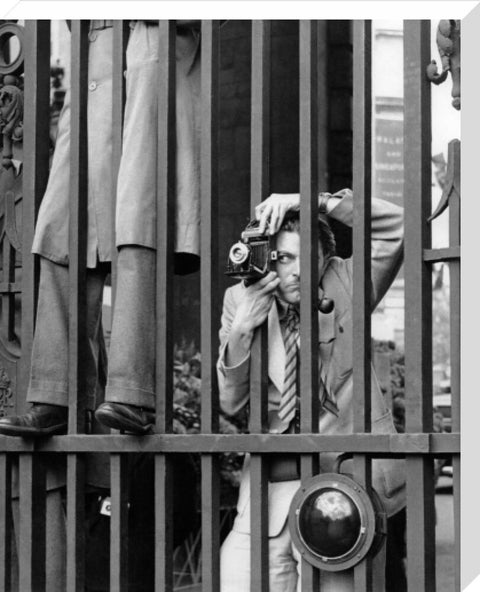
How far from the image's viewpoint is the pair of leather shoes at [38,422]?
13.9 feet

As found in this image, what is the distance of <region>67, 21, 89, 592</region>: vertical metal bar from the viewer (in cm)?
423

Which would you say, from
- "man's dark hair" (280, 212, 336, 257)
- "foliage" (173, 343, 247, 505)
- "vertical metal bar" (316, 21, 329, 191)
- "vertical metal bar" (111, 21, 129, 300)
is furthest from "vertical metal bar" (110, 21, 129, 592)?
"vertical metal bar" (316, 21, 329, 191)

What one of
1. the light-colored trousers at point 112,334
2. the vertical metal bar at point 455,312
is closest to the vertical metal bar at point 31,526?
the light-colored trousers at point 112,334

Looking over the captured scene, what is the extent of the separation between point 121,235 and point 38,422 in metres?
0.73

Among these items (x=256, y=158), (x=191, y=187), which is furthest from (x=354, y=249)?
(x=191, y=187)

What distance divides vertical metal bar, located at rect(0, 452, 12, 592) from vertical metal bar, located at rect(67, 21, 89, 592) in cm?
30

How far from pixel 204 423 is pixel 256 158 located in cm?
90

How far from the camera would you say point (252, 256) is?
160 inches

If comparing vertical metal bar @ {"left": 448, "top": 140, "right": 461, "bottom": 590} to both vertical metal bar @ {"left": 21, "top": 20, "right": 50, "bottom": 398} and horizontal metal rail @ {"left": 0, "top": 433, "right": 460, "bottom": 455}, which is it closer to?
horizontal metal rail @ {"left": 0, "top": 433, "right": 460, "bottom": 455}

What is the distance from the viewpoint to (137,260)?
415cm

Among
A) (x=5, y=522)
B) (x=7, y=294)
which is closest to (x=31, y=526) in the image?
(x=5, y=522)

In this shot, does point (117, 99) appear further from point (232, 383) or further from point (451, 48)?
point (451, 48)

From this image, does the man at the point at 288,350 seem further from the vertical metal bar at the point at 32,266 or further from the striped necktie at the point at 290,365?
the vertical metal bar at the point at 32,266
